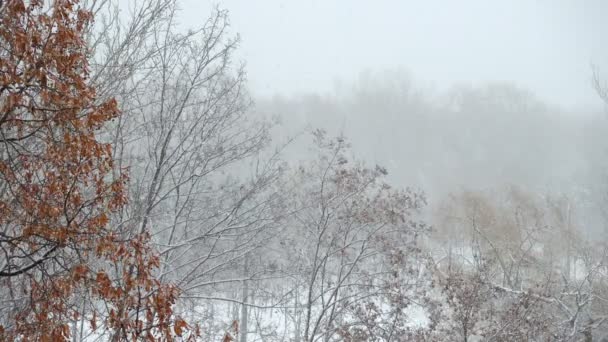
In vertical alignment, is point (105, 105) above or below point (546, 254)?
below

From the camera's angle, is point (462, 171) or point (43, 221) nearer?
point (43, 221)

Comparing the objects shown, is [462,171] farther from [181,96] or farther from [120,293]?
[120,293]

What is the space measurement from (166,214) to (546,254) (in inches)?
627

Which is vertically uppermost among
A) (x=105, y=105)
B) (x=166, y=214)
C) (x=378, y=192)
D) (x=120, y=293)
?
(x=378, y=192)

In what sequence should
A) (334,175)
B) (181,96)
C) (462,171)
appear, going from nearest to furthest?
(181,96) < (334,175) < (462,171)

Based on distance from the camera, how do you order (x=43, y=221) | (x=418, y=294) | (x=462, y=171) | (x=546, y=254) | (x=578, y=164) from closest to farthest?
(x=43, y=221) < (x=418, y=294) < (x=546, y=254) < (x=578, y=164) < (x=462, y=171)

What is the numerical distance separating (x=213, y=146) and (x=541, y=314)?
667cm

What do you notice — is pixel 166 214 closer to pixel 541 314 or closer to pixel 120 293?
pixel 120 293

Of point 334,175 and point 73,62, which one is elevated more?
point 334,175

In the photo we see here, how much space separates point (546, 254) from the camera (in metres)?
18.9

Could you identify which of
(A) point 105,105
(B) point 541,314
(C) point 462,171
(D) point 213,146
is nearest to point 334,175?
(D) point 213,146

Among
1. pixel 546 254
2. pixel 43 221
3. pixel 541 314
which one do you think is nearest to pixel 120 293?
pixel 43 221

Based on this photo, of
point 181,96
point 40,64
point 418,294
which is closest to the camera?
point 40,64

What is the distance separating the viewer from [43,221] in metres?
3.19
